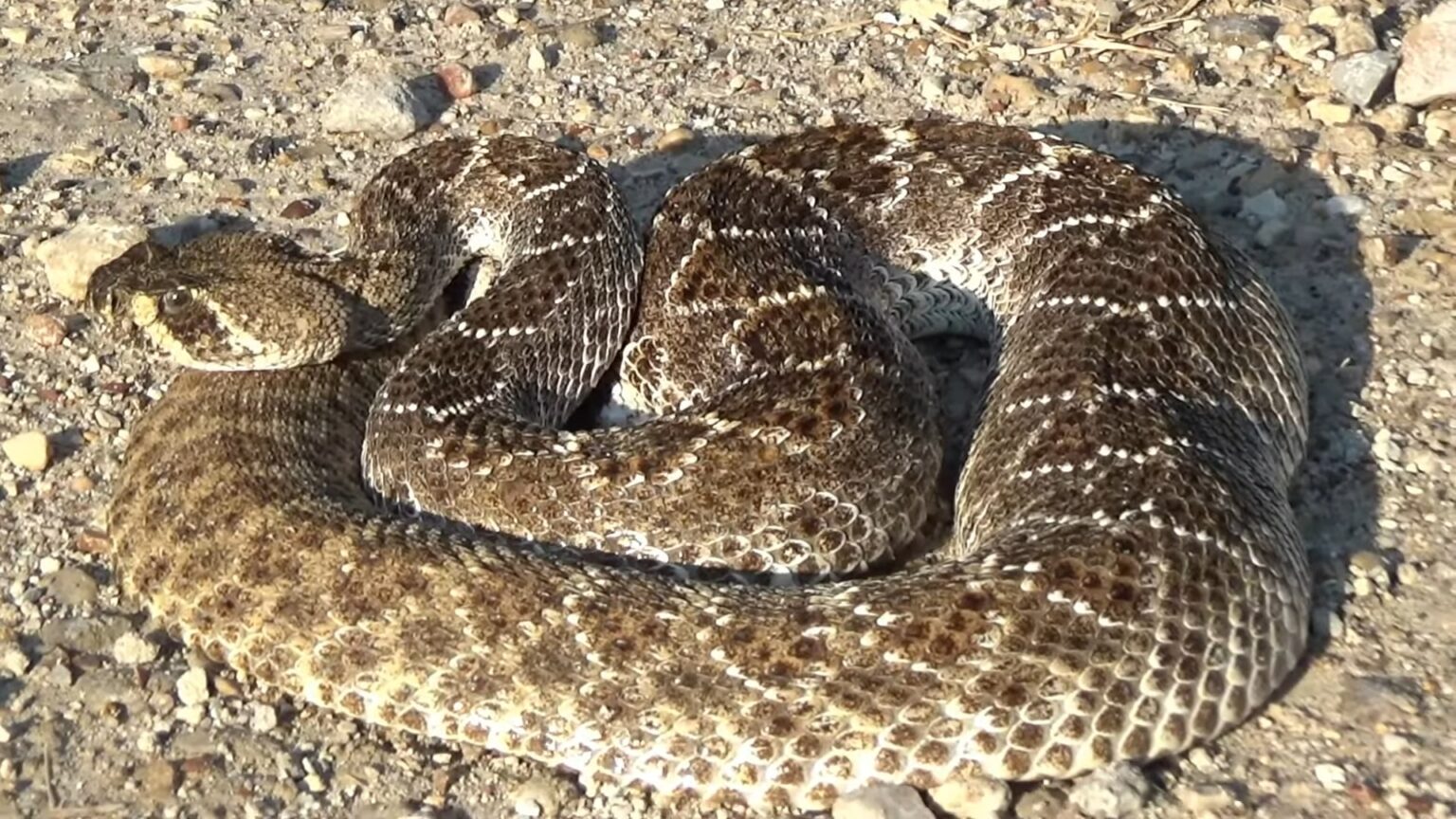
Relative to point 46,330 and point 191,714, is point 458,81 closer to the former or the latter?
point 46,330

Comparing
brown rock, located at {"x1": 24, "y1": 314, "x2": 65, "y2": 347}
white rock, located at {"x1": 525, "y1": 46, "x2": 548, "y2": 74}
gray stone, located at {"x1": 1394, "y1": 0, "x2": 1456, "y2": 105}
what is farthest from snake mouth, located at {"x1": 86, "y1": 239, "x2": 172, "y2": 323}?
gray stone, located at {"x1": 1394, "y1": 0, "x2": 1456, "y2": 105}

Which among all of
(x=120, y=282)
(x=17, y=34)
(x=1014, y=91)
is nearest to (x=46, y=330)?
(x=120, y=282)

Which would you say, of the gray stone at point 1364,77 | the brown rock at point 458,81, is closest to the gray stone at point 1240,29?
the gray stone at point 1364,77

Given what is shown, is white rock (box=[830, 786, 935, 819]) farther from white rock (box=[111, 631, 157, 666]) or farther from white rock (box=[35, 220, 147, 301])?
white rock (box=[35, 220, 147, 301])

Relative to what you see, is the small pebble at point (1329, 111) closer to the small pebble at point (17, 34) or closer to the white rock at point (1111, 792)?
the white rock at point (1111, 792)

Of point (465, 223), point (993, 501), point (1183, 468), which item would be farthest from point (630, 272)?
point (1183, 468)

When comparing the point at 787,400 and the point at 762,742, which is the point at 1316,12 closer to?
the point at 787,400
